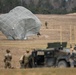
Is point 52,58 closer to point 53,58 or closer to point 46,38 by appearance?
point 53,58

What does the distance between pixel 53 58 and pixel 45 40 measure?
21681 millimetres

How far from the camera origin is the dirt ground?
13359 millimetres

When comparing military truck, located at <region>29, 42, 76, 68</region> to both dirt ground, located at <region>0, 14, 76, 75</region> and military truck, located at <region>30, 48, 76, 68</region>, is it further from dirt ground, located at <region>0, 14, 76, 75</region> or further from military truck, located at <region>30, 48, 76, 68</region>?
dirt ground, located at <region>0, 14, 76, 75</region>

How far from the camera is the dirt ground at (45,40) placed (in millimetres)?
13359

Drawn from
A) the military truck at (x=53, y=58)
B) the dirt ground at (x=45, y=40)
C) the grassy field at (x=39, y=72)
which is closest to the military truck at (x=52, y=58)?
the military truck at (x=53, y=58)

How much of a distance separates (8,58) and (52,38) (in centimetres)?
2270

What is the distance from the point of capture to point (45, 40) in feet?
139

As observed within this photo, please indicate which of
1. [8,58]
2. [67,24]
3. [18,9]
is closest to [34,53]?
[8,58]

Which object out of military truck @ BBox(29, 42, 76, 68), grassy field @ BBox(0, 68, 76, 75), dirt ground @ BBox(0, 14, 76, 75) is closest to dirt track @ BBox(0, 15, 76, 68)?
dirt ground @ BBox(0, 14, 76, 75)

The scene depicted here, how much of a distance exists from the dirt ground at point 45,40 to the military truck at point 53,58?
290 cm

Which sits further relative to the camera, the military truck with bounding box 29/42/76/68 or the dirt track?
the dirt track

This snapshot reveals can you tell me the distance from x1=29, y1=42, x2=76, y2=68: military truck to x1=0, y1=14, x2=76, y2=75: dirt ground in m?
2.90

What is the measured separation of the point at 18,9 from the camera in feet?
146

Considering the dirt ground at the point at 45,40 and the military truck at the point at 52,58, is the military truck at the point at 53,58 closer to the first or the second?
the military truck at the point at 52,58
